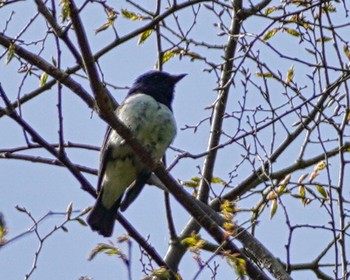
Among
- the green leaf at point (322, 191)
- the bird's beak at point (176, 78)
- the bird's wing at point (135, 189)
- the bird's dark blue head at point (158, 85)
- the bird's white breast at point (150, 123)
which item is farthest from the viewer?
the bird's beak at point (176, 78)

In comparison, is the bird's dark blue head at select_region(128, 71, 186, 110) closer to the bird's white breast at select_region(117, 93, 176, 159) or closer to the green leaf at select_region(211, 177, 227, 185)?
the bird's white breast at select_region(117, 93, 176, 159)

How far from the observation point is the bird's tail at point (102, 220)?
22.1ft

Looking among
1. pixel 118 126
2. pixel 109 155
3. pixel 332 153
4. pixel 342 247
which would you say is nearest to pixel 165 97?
pixel 109 155

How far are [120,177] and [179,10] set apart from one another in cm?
154

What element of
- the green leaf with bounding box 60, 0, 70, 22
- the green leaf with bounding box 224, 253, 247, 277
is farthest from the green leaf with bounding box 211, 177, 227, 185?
the green leaf with bounding box 60, 0, 70, 22

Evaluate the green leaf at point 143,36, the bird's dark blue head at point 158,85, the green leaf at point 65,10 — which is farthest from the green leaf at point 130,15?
the green leaf at point 65,10

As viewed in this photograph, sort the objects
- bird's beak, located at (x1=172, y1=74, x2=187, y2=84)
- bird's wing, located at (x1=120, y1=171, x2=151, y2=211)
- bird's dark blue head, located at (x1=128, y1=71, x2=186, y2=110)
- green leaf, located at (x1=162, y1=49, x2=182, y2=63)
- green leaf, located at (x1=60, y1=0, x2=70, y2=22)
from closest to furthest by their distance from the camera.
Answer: green leaf, located at (x1=60, y1=0, x2=70, y2=22)
green leaf, located at (x1=162, y1=49, x2=182, y2=63)
bird's wing, located at (x1=120, y1=171, x2=151, y2=211)
bird's dark blue head, located at (x1=128, y1=71, x2=186, y2=110)
bird's beak, located at (x1=172, y1=74, x2=187, y2=84)

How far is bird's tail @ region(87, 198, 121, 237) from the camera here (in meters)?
6.75

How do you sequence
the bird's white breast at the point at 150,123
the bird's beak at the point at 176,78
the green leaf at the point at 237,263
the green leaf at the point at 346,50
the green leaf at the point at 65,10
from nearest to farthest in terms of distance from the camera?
the green leaf at the point at 65,10 → the green leaf at the point at 237,263 → the green leaf at the point at 346,50 → the bird's white breast at the point at 150,123 → the bird's beak at the point at 176,78

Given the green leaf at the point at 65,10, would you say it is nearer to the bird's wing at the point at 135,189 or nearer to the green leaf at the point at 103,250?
the green leaf at the point at 103,250

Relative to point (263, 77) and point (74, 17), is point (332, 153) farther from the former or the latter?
point (74, 17)

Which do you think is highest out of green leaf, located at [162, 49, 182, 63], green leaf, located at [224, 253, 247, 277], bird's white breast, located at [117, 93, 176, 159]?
green leaf, located at [162, 49, 182, 63]

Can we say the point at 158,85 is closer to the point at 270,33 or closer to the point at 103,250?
the point at 270,33

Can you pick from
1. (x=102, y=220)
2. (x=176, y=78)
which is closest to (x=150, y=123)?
(x=102, y=220)
